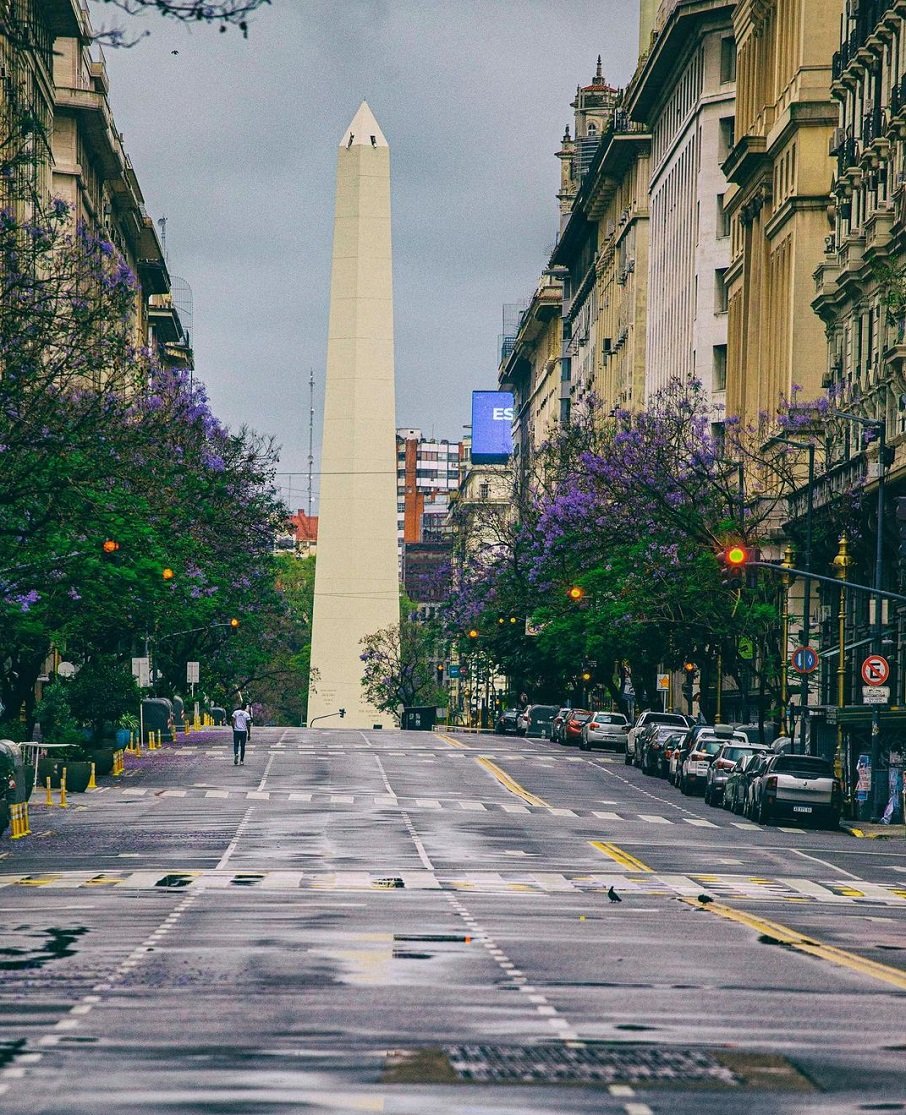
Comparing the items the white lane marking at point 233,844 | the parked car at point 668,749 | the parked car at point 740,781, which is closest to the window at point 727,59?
the parked car at point 668,749

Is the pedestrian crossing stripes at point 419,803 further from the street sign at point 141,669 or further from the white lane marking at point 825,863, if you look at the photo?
the street sign at point 141,669

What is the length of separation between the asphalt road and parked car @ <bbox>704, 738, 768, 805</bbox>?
8.16 meters

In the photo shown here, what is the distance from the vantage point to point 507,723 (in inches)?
4648

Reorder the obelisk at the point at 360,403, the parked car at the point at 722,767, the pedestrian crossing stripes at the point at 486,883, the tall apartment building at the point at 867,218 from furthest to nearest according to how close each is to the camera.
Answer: the obelisk at the point at 360,403, the tall apartment building at the point at 867,218, the parked car at the point at 722,767, the pedestrian crossing stripes at the point at 486,883

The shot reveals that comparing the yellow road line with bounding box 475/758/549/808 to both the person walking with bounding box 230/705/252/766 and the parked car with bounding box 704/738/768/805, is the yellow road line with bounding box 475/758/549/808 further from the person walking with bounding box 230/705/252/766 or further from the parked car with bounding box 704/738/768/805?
the person walking with bounding box 230/705/252/766

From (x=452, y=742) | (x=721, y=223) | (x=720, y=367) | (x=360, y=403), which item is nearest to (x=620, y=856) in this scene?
(x=452, y=742)

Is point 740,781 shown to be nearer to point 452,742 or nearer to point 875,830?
point 875,830

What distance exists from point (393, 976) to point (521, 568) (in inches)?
3352

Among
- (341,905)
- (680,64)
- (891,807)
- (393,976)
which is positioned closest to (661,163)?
(680,64)

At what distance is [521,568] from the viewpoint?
340 feet

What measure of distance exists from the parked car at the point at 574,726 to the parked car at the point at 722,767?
3281 centimetres

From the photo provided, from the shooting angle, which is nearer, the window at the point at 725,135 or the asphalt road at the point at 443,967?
the asphalt road at the point at 443,967

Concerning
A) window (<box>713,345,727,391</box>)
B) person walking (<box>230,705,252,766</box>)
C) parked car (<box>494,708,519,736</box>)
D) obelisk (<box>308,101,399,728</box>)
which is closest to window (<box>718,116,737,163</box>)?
window (<box>713,345,727,391</box>)

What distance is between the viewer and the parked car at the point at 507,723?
385 feet
